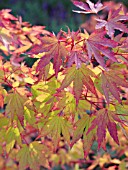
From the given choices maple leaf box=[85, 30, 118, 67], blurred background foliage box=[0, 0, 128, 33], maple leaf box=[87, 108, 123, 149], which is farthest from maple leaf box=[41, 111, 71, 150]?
blurred background foliage box=[0, 0, 128, 33]

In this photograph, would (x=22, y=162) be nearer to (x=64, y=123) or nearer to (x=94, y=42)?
(x=64, y=123)

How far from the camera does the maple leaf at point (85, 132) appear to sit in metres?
1.04

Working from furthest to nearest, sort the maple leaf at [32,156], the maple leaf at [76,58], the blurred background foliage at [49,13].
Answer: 1. the blurred background foliage at [49,13]
2. the maple leaf at [32,156]
3. the maple leaf at [76,58]

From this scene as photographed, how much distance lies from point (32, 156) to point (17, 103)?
265 millimetres

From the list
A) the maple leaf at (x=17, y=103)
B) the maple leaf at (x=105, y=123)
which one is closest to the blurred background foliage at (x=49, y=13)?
the maple leaf at (x=17, y=103)

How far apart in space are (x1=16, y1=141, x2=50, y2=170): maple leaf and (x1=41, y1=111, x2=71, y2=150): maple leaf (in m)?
0.17

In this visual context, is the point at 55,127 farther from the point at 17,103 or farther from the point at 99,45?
the point at 99,45

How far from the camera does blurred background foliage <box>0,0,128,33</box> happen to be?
16.0 ft

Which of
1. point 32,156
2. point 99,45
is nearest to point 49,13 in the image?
point 32,156

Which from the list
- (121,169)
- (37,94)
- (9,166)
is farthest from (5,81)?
(9,166)

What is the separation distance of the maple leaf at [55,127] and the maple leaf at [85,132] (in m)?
0.06

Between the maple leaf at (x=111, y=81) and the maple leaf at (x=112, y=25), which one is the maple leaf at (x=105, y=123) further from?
the maple leaf at (x=112, y=25)

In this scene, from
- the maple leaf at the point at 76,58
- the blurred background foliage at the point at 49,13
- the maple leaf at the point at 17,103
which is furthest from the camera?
the blurred background foliage at the point at 49,13

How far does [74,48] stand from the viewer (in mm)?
979
